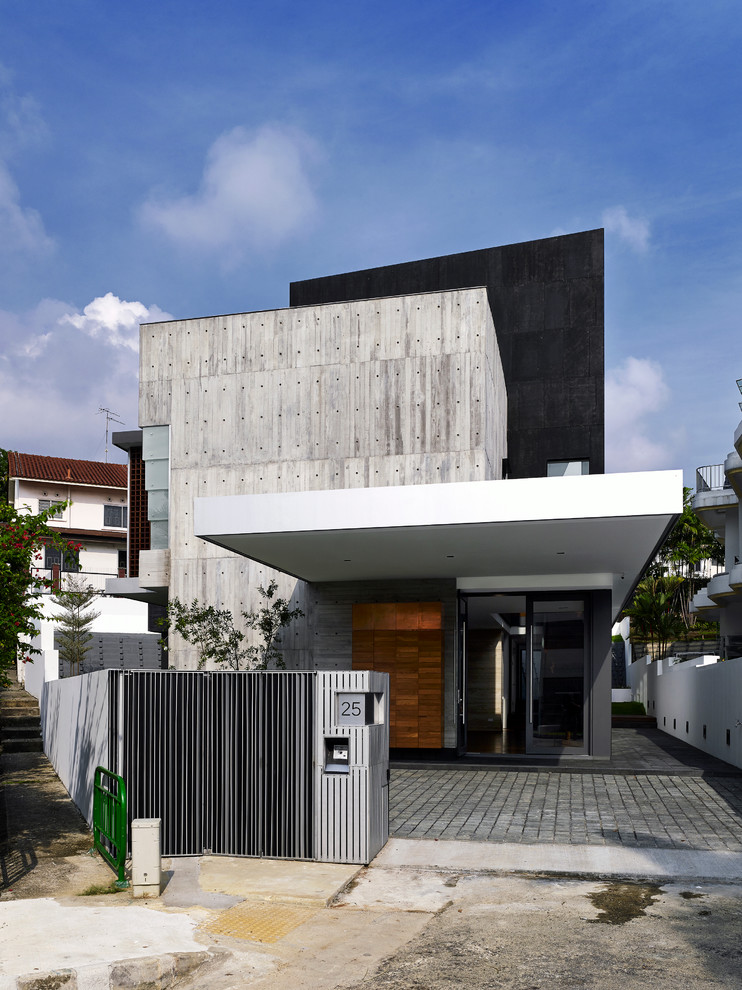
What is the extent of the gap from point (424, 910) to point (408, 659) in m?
11.0

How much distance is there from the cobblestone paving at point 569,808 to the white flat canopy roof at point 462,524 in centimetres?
376

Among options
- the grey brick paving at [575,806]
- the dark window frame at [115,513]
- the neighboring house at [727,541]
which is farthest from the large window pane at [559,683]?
the dark window frame at [115,513]

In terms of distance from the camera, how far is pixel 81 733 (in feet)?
43.3

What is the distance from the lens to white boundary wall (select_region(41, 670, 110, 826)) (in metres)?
11.4

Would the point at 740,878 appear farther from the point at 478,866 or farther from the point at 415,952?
the point at 415,952

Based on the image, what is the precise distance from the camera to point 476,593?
64.0ft

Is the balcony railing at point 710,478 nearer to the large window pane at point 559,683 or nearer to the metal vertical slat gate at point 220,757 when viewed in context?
the large window pane at point 559,683

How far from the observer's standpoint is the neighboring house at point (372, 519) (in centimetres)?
1560

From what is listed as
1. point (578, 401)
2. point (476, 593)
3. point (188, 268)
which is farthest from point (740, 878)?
point (578, 401)

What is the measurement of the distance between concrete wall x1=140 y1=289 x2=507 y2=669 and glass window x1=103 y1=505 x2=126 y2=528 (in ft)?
98.0

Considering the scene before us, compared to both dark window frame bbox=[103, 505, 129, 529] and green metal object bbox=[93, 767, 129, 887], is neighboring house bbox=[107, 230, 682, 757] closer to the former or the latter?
green metal object bbox=[93, 767, 129, 887]

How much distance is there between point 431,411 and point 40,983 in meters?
15.4

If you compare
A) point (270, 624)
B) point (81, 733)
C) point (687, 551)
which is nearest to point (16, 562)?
point (81, 733)

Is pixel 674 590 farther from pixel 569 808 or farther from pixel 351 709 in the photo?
pixel 351 709
